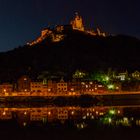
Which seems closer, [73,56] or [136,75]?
[136,75]

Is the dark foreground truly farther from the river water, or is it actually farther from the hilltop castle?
the hilltop castle

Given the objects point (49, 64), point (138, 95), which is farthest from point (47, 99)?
point (49, 64)

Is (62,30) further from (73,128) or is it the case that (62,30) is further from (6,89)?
(73,128)

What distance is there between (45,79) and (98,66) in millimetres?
16075

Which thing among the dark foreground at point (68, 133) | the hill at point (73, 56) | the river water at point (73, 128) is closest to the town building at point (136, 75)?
the hill at point (73, 56)

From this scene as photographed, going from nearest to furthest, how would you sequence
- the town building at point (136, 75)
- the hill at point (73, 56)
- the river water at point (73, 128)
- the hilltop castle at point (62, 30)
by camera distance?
the river water at point (73, 128)
the town building at point (136, 75)
the hill at point (73, 56)
the hilltop castle at point (62, 30)

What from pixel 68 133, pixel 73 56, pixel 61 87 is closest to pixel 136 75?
pixel 73 56

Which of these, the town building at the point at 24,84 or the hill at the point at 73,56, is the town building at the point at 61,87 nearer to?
the town building at the point at 24,84

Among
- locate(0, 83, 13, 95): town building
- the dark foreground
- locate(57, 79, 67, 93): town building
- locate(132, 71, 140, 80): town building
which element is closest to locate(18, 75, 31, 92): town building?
locate(0, 83, 13, 95): town building

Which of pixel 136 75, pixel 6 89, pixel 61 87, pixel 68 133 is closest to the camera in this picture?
pixel 68 133

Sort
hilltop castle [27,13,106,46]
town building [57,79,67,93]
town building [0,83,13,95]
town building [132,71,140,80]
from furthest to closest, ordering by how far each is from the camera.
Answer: hilltop castle [27,13,106,46]
town building [132,71,140,80]
town building [57,79,67,93]
town building [0,83,13,95]

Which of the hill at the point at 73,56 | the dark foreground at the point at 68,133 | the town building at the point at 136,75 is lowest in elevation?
the dark foreground at the point at 68,133

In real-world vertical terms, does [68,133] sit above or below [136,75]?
below

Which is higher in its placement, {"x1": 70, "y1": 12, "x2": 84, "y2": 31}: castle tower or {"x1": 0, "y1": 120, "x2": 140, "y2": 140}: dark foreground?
{"x1": 70, "y1": 12, "x2": 84, "y2": 31}: castle tower
